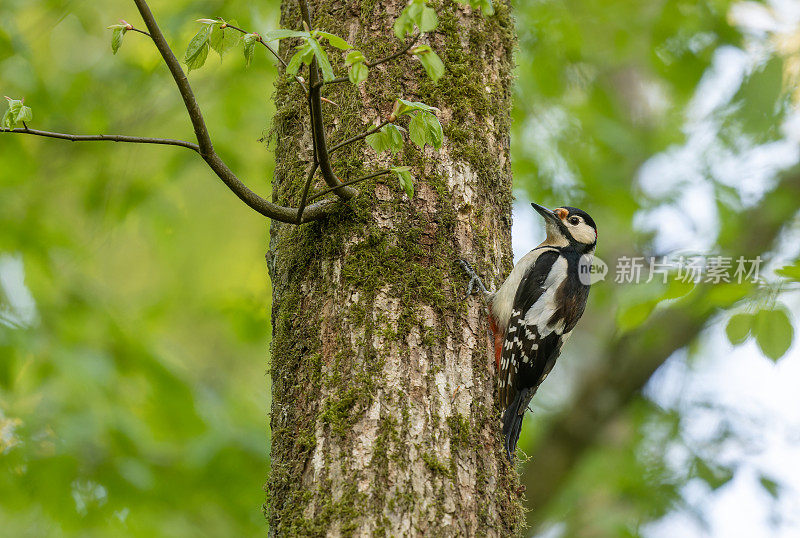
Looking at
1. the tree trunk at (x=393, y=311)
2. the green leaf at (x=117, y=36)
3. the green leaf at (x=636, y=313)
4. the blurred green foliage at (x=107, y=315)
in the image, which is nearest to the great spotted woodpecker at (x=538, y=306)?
the tree trunk at (x=393, y=311)

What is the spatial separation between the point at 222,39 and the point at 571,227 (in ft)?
9.38

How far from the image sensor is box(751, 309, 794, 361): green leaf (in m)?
2.61

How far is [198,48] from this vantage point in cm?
178

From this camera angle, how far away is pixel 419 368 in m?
2.07

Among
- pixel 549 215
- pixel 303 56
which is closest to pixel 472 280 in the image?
pixel 303 56

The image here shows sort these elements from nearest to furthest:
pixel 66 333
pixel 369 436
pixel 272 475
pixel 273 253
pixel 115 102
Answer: pixel 369 436, pixel 272 475, pixel 273 253, pixel 66 333, pixel 115 102

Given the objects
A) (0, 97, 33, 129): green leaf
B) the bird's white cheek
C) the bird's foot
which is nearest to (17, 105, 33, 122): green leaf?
(0, 97, 33, 129): green leaf

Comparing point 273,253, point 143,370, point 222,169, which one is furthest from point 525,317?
point 143,370

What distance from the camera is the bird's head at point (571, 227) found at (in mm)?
4227

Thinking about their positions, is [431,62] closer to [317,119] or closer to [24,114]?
[317,119]

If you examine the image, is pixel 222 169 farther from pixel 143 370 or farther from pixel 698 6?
pixel 698 6

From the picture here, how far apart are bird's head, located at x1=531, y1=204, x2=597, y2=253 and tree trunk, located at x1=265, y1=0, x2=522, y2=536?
1.61m

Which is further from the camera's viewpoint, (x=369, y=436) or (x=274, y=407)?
(x=274, y=407)

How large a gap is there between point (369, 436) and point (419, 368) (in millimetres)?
249
